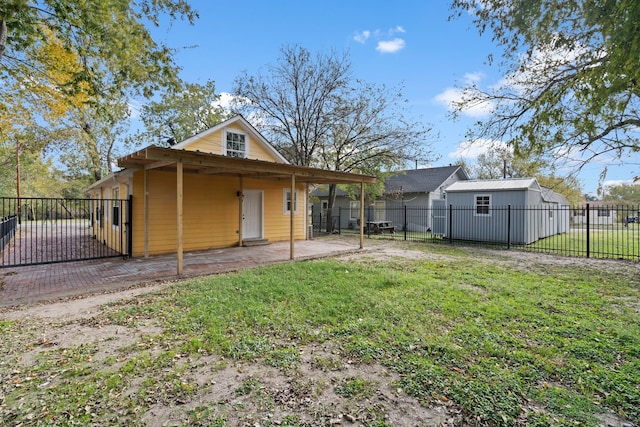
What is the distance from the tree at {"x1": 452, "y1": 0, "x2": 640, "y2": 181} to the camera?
2703 mm

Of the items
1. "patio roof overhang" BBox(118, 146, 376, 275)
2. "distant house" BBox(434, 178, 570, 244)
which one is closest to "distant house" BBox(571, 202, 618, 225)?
"distant house" BBox(434, 178, 570, 244)

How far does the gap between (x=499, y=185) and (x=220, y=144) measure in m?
12.4

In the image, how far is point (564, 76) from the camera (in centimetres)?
564

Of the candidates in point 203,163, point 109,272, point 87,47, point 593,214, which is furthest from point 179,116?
point 593,214

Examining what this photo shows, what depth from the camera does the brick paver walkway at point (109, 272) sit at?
5.52 metres

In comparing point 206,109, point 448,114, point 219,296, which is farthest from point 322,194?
point 219,296

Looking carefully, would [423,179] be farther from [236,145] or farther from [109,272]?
Result: [109,272]

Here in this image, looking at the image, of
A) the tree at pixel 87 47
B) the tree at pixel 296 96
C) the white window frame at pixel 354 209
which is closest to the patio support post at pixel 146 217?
the tree at pixel 87 47

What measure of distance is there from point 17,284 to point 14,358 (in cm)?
394

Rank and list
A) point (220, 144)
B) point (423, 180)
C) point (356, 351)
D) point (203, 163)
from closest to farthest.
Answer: point (356, 351), point (203, 163), point (220, 144), point (423, 180)

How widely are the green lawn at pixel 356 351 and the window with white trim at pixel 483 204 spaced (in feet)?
26.6

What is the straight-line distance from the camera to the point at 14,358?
3.18 metres

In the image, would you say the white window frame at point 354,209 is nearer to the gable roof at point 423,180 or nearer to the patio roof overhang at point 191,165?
the gable roof at point 423,180

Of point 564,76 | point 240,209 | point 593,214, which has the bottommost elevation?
point 593,214
